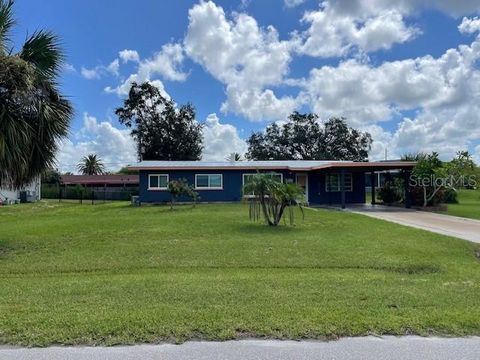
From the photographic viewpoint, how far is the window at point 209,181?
29.8m

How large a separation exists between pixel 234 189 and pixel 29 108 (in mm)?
19345

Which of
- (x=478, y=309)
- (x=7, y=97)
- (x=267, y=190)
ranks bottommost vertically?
(x=478, y=309)

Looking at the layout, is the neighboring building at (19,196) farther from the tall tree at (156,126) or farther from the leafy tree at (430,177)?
the leafy tree at (430,177)

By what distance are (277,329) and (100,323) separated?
182 centimetres

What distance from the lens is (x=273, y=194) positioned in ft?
50.0

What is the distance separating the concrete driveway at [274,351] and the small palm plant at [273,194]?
35.3 ft

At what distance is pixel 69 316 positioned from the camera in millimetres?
5043

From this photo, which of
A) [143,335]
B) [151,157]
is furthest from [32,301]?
[151,157]

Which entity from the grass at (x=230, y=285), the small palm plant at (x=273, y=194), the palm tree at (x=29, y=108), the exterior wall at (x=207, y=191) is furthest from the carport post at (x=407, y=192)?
the palm tree at (x=29, y=108)

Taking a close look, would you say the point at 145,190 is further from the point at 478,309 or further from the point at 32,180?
the point at 478,309

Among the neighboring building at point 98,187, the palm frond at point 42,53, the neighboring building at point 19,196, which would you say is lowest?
the neighboring building at point 19,196

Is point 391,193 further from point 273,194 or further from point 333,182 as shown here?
point 273,194

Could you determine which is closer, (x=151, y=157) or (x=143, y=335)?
(x=143, y=335)

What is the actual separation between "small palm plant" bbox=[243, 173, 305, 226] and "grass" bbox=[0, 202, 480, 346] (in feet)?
5.27
